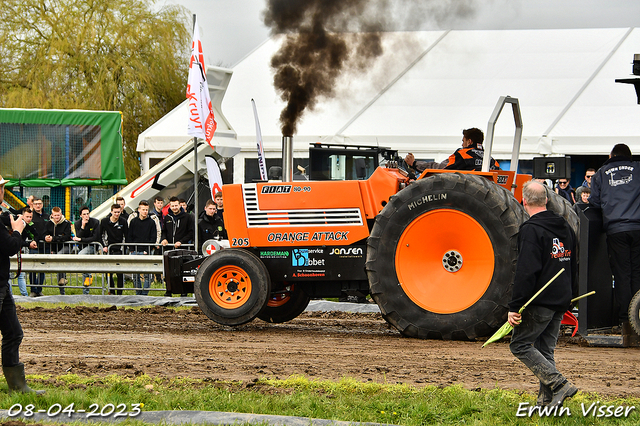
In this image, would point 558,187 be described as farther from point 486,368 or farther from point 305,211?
point 486,368

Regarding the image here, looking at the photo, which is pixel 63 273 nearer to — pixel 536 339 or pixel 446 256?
pixel 446 256

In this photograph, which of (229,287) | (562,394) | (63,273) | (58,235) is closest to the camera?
(562,394)

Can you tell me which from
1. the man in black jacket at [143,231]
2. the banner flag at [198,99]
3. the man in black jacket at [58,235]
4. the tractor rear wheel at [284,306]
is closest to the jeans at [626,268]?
the tractor rear wheel at [284,306]

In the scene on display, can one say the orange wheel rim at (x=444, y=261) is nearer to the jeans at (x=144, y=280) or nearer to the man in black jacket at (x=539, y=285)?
the man in black jacket at (x=539, y=285)

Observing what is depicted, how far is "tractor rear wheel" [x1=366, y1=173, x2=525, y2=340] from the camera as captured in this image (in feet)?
26.5

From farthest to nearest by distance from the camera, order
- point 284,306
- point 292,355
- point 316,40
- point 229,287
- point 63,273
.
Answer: point 63,273, point 316,40, point 284,306, point 229,287, point 292,355

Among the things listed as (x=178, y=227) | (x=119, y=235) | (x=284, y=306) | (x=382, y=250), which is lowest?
(x=284, y=306)

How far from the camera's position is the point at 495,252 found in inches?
319

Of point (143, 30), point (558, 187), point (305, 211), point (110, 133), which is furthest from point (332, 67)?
point (143, 30)

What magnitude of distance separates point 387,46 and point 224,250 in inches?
200

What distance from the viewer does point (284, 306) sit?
1006 centimetres

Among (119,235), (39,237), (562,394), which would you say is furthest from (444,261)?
(39,237)

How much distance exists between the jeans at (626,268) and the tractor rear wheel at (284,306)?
3.76 metres

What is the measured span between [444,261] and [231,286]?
8.36 feet
